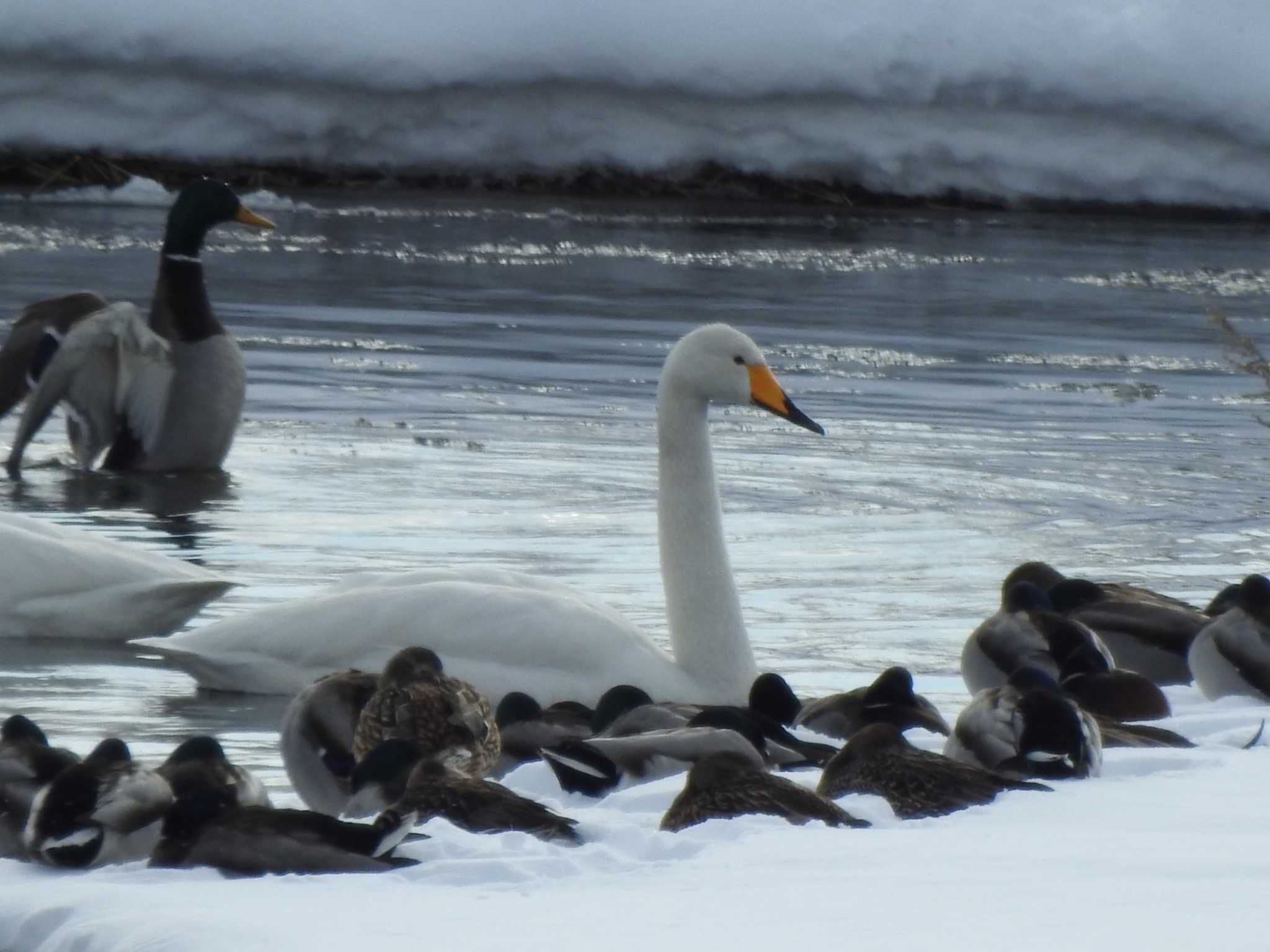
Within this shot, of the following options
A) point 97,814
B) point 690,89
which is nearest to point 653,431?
point 97,814

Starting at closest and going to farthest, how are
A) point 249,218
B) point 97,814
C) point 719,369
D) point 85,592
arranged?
1. point 97,814
2. point 719,369
3. point 85,592
4. point 249,218

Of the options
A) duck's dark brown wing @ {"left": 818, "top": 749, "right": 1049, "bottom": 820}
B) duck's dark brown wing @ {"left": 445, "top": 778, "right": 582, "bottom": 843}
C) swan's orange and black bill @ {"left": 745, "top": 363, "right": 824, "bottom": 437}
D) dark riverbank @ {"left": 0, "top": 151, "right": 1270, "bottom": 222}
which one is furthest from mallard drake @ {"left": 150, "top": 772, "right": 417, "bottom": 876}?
dark riverbank @ {"left": 0, "top": 151, "right": 1270, "bottom": 222}

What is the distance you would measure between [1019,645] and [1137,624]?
668mm

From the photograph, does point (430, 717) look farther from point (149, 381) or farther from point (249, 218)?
point (249, 218)

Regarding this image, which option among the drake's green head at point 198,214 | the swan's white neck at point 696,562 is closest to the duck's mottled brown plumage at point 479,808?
the swan's white neck at point 696,562

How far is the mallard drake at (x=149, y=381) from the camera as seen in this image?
10461mm

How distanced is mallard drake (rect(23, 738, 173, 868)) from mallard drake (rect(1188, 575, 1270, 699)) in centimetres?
285

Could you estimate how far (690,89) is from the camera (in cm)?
2395

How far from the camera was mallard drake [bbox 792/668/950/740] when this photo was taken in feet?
18.0

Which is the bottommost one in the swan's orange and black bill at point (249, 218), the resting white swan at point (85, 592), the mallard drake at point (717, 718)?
the resting white swan at point (85, 592)

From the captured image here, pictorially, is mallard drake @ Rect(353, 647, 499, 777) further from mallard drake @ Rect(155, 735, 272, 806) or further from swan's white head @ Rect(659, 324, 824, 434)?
swan's white head @ Rect(659, 324, 824, 434)

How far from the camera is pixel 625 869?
4109mm

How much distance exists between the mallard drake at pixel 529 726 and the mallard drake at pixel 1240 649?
1637 millimetres

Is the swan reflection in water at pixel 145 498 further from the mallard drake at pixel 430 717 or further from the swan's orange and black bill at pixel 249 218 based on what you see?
the mallard drake at pixel 430 717
